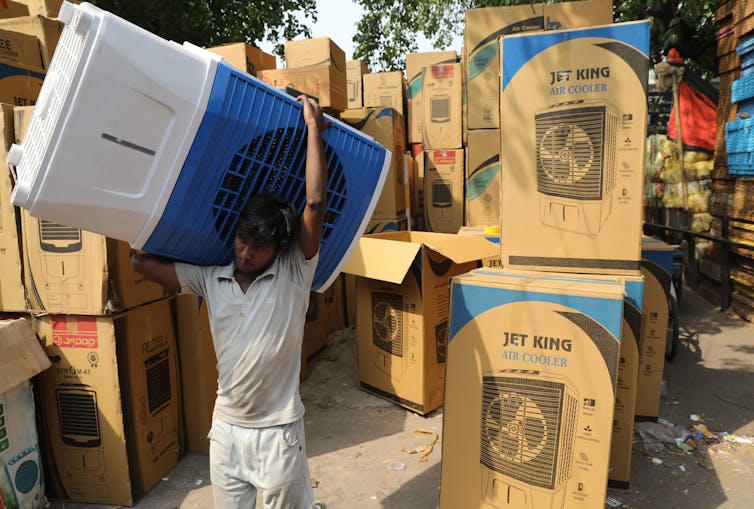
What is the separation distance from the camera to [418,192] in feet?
16.5

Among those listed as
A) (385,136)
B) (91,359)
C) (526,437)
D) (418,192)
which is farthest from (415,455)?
(418,192)

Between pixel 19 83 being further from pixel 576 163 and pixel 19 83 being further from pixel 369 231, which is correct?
pixel 576 163

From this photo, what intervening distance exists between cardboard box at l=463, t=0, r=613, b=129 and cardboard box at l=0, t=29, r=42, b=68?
9.05ft

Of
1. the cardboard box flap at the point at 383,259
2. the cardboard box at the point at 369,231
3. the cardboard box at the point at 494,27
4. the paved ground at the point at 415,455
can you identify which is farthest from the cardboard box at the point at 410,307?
the cardboard box at the point at 494,27

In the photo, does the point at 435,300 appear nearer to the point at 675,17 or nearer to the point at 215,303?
the point at 215,303

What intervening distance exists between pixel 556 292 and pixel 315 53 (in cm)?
357

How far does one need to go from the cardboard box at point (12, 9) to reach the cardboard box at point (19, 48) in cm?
73

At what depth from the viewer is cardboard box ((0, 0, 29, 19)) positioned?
3.17m

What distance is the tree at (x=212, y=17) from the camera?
7.14 metres

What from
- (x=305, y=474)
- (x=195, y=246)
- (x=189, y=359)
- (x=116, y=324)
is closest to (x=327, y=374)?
(x=189, y=359)

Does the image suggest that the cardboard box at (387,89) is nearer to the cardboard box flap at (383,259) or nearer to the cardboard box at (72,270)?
the cardboard box flap at (383,259)

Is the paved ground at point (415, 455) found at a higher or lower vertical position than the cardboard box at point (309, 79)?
lower

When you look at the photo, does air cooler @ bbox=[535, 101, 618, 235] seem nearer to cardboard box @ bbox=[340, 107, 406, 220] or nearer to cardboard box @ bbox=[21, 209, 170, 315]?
cardboard box @ bbox=[21, 209, 170, 315]

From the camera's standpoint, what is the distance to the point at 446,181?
476 centimetres
